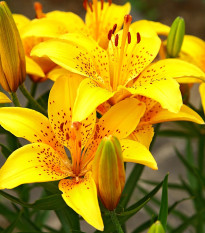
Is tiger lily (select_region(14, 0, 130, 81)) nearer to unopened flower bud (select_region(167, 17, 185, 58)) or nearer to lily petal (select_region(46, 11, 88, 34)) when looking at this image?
lily petal (select_region(46, 11, 88, 34))

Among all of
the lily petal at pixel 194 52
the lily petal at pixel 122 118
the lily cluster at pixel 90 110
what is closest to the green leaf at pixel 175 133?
the lily petal at pixel 194 52

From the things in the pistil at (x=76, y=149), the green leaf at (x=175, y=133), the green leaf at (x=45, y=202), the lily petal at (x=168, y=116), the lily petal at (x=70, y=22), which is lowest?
the green leaf at (x=175, y=133)

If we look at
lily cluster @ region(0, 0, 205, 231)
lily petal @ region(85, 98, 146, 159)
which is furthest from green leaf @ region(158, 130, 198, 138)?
lily petal @ region(85, 98, 146, 159)

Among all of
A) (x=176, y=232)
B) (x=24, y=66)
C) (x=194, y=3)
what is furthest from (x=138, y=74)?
(x=194, y=3)

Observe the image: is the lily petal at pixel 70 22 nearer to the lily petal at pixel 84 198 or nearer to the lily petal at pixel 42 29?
the lily petal at pixel 42 29

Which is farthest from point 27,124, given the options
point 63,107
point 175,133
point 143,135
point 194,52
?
point 175,133

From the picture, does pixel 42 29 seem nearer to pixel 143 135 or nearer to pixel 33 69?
pixel 33 69
